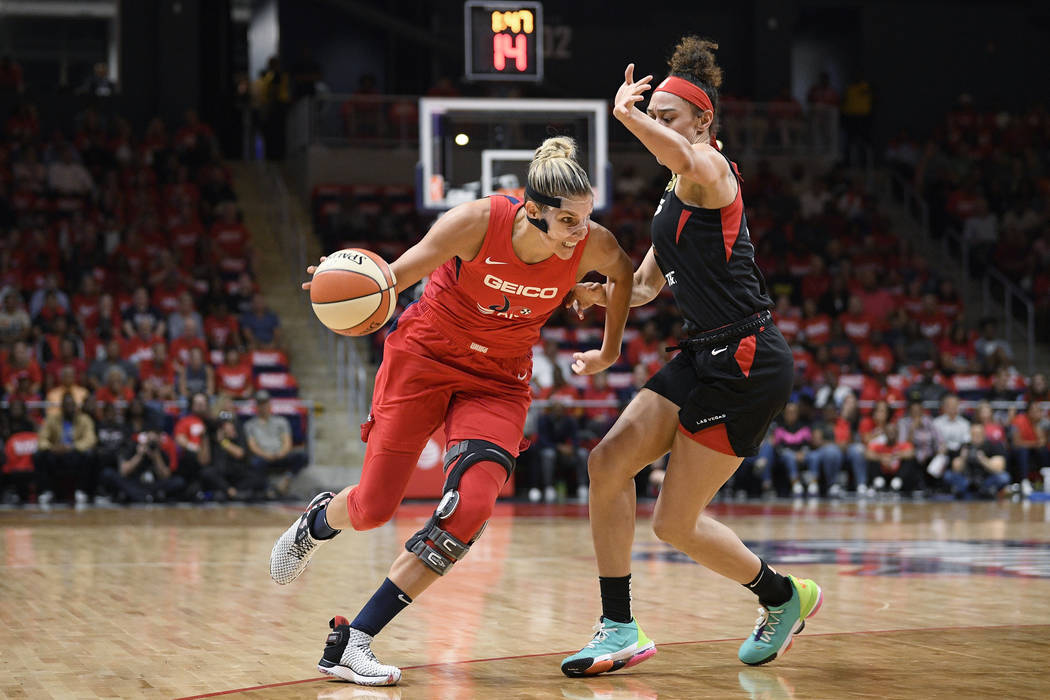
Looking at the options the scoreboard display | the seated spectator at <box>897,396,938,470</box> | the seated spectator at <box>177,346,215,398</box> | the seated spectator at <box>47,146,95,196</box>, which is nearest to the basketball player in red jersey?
the scoreboard display

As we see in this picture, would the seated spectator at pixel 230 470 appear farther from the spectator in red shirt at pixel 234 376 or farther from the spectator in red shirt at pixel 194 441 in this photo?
the spectator in red shirt at pixel 234 376

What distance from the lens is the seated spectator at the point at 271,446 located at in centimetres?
1517

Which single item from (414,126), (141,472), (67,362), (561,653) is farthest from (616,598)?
(414,126)

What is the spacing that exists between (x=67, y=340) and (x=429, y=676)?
12.0 m

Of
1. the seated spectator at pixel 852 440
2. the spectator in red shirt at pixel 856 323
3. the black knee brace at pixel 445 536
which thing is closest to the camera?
the black knee brace at pixel 445 536

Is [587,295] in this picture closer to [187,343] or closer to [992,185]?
[187,343]

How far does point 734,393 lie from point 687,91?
43.7 inches

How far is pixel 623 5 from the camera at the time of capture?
2642cm

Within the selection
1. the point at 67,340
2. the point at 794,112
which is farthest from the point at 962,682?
the point at 794,112

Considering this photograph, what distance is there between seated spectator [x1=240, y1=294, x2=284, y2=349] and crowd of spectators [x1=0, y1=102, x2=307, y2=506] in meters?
0.02

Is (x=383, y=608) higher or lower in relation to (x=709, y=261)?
lower

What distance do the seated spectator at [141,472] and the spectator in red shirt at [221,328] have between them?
212cm

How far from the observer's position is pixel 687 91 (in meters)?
4.88

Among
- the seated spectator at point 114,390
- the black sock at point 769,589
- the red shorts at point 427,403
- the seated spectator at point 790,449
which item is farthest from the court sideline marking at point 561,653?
the seated spectator at point 114,390
